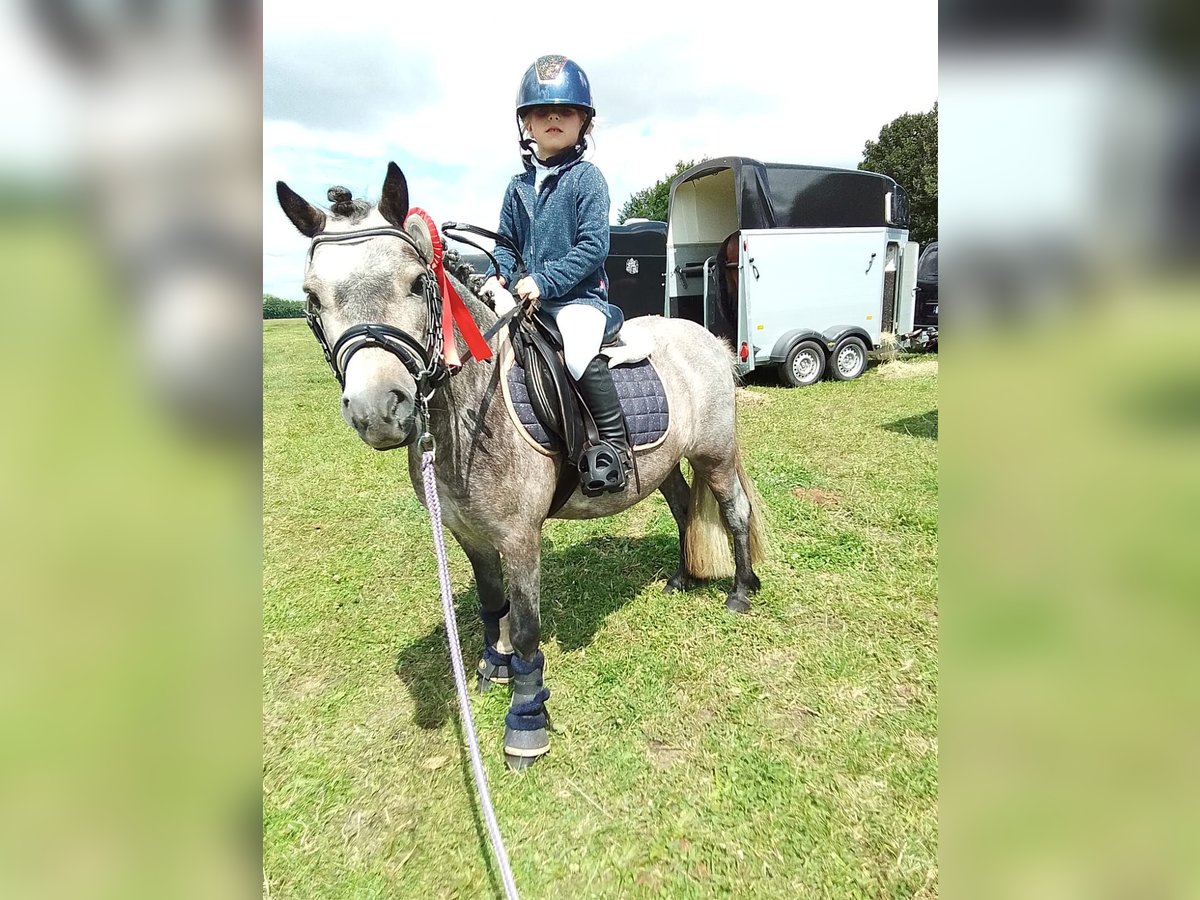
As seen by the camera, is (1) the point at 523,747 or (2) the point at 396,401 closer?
(2) the point at 396,401

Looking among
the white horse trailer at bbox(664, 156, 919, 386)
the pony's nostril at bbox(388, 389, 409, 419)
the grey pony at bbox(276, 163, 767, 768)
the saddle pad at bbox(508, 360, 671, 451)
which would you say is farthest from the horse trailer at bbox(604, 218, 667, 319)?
the pony's nostril at bbox(388, 389, 409, 419)

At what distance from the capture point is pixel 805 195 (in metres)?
11.9

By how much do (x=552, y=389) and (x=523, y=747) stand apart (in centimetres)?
168

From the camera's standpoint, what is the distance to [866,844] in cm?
253

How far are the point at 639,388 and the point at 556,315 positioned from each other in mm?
638

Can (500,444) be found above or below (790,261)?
below

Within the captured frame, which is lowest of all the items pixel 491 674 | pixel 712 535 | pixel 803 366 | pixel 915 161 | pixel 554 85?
pixel 491 674
